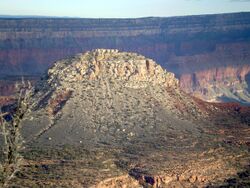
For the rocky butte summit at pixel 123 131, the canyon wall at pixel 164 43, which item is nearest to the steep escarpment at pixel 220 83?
the canyon wall at pixel 164 43

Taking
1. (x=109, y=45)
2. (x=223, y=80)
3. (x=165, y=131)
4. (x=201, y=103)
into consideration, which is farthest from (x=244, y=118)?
(x=109, y=45)

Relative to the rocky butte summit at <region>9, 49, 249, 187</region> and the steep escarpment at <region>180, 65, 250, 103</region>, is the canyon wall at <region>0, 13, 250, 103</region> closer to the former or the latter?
the steep escarpment at <region>180, 65, 250, 103</region>

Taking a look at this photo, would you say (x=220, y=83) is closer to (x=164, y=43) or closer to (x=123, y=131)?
(x=164, y=43)

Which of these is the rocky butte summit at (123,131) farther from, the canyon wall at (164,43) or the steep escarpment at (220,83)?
the canyon wall at (164,43)

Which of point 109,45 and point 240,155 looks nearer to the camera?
point 240,155

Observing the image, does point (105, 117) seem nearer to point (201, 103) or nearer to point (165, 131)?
point (165, 131)

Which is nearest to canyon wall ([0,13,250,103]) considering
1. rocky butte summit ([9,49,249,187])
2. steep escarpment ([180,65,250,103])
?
steep escarpment ([180,65,250,103])

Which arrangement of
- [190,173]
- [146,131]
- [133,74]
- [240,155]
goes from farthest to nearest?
[133,74], [146,131], [240,155], [190,173]
